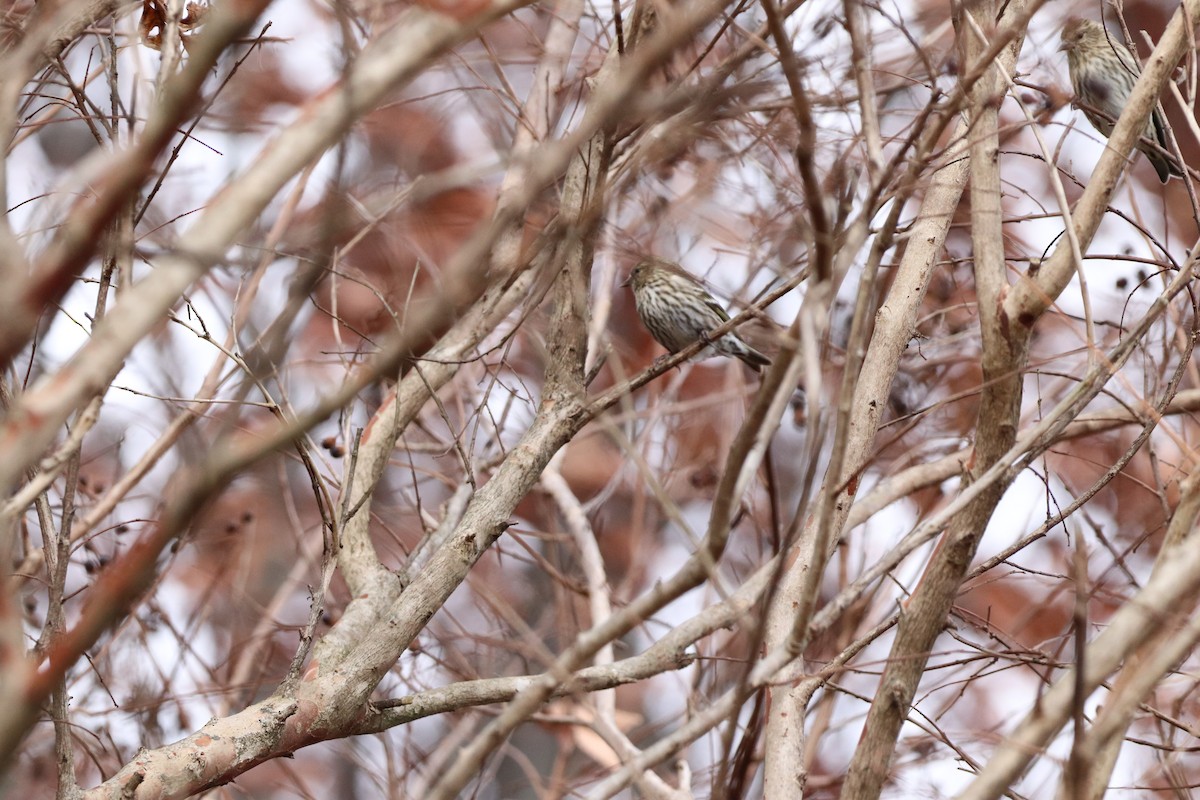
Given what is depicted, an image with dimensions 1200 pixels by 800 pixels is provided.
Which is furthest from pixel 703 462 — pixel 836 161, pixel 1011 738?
pixel 1011 738

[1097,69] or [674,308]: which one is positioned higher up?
[1097,69]

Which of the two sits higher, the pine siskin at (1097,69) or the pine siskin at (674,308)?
the pine siskin at (1097,69)

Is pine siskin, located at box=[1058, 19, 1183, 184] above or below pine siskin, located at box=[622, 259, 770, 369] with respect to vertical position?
above

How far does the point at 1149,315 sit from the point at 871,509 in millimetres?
1566

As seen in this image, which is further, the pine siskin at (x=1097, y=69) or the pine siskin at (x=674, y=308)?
the pine siskin at (x=674, y=308)

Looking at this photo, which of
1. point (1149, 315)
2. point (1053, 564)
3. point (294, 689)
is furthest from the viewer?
point (1053, 564)

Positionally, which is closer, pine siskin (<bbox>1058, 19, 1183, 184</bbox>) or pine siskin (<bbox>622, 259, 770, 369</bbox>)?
pine siskin (<bbox>1058, 19, 1183, 184</bbox>)

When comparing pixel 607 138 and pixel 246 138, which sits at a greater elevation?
pixel 246 138

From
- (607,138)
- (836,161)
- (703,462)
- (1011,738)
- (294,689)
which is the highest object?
(703,462)

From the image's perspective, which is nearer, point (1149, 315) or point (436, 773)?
point (1149, 315)

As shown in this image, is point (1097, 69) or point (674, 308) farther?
point (674, 308)

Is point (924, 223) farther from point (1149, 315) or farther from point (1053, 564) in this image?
point (1053, 564)

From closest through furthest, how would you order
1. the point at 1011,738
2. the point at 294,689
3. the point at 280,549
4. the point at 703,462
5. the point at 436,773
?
1. the point at 1011,738
2. the point at 294,689
3. the point at 436,773
4. the point at 703,462
5. the point at 280,549

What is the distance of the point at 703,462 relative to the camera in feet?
18.8
